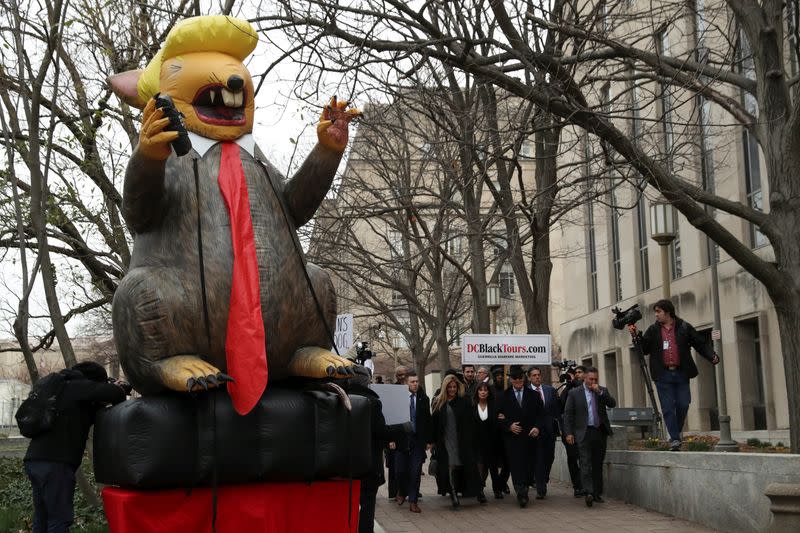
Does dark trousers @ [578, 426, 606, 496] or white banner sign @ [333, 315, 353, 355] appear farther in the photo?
white banner sign @ [333, 315, 353, 355]

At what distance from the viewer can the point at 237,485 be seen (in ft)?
18.9

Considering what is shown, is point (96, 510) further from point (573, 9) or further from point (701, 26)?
point (701, 26)

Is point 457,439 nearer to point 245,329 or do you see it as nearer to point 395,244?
point 245,329

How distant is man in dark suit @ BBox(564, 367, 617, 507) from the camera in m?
13.6

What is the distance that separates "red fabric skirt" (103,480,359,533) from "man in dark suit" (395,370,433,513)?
25.2ft

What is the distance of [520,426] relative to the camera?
45.9 ft

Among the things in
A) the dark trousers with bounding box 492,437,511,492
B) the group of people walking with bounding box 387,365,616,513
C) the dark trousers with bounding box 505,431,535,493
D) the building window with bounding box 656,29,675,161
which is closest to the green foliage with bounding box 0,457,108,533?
the group of people walking with bounding box 387,365,616,513

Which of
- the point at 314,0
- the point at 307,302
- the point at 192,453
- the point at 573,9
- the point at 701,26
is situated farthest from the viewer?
the point at 701,26

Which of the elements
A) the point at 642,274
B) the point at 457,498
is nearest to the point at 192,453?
the point at 457,498

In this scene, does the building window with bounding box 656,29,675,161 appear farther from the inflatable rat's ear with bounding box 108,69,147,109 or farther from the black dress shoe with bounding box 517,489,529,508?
the inflatable rat's ear with bounding box 108,69,147,109

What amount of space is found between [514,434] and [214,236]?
8837 mm

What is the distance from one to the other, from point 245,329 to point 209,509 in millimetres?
1016

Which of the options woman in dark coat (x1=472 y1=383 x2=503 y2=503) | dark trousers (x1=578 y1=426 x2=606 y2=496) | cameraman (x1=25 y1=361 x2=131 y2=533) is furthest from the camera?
woman in dark coat (x1=472 y1=383 x2=503 y2=503)

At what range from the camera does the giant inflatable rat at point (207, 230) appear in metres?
5.72
